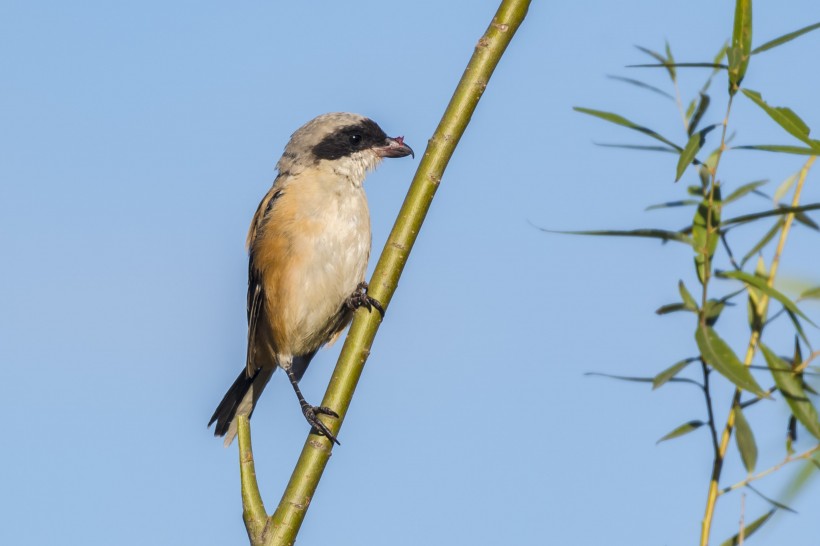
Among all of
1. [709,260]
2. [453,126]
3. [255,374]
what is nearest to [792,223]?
[709,260]

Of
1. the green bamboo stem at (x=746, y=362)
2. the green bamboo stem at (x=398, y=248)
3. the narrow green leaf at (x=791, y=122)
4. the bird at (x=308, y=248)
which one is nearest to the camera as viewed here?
the green bamboo stem at (x=746, y=362)

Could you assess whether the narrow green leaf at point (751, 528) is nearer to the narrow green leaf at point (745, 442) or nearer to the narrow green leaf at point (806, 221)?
the narrow green leaf at point (745, 442)

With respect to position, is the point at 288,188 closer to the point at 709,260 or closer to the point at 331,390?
the point at 331,390

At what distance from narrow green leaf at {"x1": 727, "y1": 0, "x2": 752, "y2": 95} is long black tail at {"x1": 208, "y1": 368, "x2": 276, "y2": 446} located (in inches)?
167

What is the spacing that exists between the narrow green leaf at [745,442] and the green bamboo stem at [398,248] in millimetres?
1072

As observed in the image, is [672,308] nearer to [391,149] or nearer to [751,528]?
[751,528]

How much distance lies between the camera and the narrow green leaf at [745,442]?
4.72ft

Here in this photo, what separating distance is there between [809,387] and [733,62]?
0.54 m

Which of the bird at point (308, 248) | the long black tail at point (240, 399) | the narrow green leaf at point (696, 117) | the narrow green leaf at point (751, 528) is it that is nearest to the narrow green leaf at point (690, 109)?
the narrow green leaf at point (696, 117)

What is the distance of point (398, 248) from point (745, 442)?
4.00ft

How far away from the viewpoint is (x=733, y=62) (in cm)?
160

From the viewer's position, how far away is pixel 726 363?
4.50 ft

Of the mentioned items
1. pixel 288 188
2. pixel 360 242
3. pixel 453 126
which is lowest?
pixel 453 126

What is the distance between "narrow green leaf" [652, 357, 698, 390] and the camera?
1.47 metres
